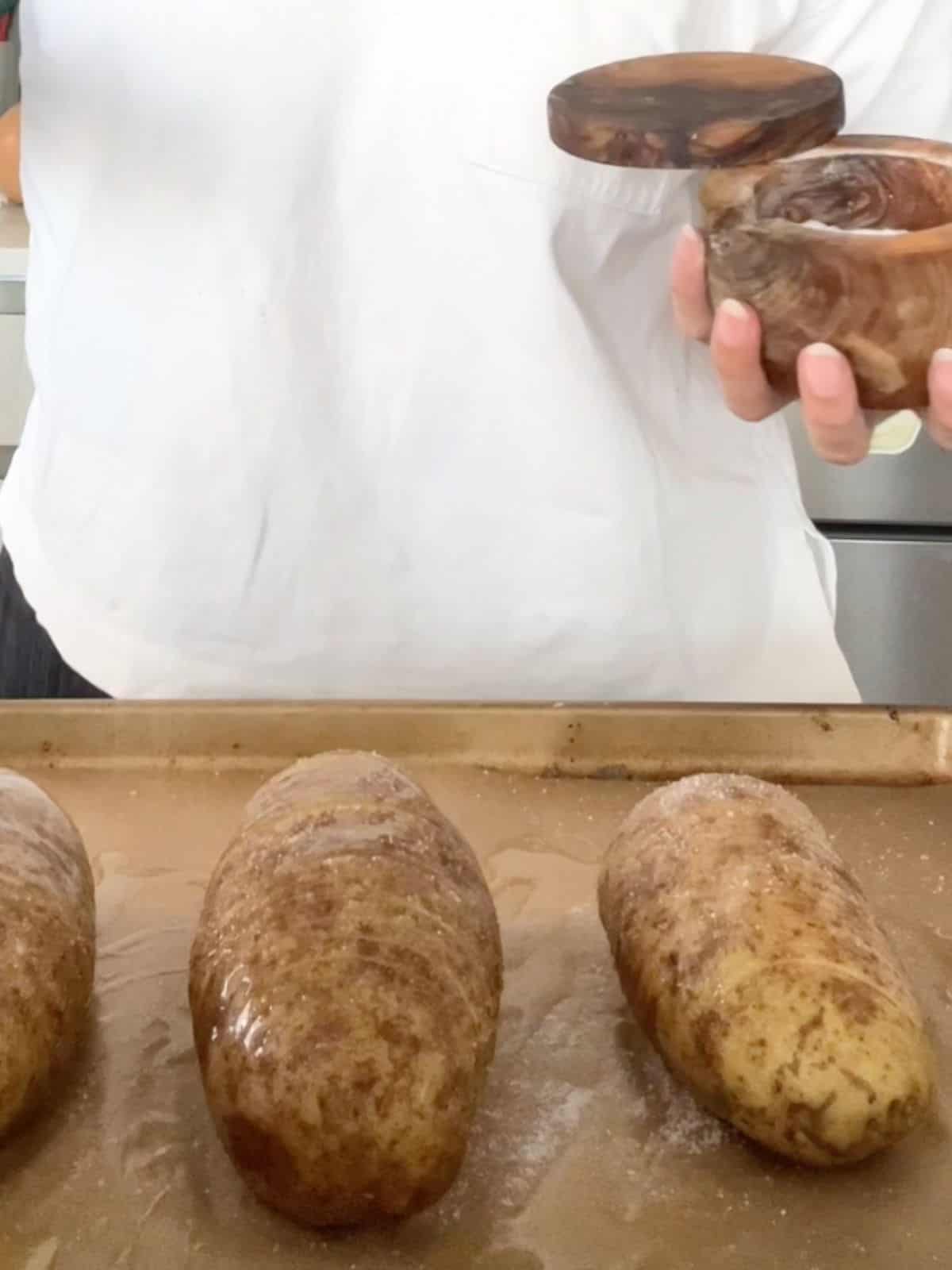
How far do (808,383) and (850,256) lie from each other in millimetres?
69

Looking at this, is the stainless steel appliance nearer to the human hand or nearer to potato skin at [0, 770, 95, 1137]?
the human hand

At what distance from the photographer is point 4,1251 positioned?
63 centimetres

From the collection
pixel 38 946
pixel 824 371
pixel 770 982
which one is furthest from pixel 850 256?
pixel 38 946

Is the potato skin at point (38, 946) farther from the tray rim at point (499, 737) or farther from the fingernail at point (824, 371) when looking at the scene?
the fingernail at point (824, 371)

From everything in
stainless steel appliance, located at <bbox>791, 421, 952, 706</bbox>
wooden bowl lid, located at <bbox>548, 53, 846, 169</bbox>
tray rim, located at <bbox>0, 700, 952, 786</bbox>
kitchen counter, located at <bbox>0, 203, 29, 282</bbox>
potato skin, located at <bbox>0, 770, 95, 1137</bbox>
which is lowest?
stainless steel appliance, located at <bbox>791, 421, 952, 706</bbox>

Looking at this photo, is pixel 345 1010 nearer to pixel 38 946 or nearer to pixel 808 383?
pixel 38 946

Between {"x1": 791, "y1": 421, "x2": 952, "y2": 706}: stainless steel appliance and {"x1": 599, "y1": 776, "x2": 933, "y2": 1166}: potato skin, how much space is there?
3.85 ft

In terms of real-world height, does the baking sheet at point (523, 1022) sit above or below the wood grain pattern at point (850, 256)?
below

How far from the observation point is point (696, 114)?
0.74 m

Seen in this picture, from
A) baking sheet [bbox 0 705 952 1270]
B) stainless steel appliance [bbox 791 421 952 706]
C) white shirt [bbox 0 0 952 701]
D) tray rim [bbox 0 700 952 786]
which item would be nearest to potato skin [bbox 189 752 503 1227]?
baking sheet [bbox 0 705 952 1270]

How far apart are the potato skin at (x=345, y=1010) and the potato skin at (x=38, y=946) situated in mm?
61

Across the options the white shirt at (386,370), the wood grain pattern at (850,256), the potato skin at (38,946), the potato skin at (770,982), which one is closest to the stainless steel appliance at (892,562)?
the white shirt at (386,370)

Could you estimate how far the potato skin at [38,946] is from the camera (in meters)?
0.66

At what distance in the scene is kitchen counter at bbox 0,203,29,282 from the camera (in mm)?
1845
